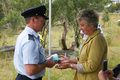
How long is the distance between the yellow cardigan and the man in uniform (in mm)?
390

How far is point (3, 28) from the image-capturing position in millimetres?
4492

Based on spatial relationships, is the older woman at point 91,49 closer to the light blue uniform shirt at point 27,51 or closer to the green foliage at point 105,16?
the light blue uniform shirt at point 27,51

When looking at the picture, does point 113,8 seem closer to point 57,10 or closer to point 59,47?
point 57,10

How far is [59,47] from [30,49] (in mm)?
3420

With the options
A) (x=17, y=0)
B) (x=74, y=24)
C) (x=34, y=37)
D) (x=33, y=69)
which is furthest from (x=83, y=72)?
(x=17, y=0)

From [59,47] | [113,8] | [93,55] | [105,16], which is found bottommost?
[59,47]

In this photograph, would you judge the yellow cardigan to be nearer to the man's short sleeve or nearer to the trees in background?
the man's short sleeve

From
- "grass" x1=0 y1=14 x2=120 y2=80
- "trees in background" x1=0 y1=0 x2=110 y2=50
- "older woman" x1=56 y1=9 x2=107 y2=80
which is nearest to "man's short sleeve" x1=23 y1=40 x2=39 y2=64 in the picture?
"older woman" x1=56 y1=9 x2=107 y2=80

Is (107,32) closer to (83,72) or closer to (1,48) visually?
(83,72)

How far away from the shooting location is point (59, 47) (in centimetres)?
470

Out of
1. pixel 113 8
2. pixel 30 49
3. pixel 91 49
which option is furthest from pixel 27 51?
pixel 113 8

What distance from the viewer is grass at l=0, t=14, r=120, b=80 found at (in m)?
3.58

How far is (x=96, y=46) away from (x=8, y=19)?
12.6ft

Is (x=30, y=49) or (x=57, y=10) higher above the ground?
(x=57, y=10)
